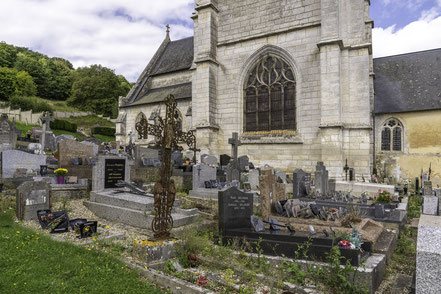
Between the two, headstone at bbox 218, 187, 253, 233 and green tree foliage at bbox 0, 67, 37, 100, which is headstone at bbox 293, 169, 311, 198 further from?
green tree foliage at bbox 0, 67, 37, 100

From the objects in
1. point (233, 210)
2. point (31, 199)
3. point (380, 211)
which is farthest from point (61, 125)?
point (380, 211)

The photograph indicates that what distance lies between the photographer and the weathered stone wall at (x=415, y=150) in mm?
16828

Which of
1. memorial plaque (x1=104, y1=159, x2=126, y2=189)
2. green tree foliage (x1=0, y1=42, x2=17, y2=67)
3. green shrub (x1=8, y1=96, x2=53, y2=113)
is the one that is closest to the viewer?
memorial plaque (x1=104, y1=159, x2=126, y2=189)

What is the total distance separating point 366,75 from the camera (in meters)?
13.6

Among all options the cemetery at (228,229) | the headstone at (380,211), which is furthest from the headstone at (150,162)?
the headstone at (380,211)

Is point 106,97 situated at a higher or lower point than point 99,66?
lower

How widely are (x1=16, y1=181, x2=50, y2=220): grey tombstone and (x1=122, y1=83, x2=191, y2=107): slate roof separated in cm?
1473

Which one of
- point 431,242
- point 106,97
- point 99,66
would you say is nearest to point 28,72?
point 99,66

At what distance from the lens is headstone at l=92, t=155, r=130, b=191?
30.3ft

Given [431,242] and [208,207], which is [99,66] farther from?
[431,242]

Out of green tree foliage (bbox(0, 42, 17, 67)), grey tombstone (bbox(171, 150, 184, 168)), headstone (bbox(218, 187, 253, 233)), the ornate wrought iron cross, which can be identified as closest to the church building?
grey tombstone (bbox(171, 150, 184, 168))

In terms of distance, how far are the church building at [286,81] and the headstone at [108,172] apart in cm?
673

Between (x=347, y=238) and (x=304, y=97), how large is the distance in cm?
1097

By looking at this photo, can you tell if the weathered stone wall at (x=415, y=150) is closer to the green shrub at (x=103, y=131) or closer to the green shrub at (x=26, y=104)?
the green shrub at (x=103, y=131)
